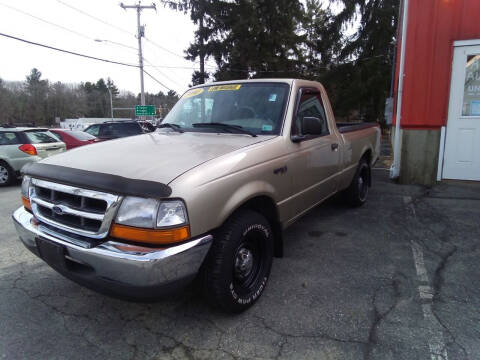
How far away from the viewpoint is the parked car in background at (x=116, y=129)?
11.8 metres

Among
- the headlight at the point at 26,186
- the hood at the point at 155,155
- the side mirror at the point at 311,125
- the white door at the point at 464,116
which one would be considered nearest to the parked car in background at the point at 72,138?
the hood at the point at 155,155

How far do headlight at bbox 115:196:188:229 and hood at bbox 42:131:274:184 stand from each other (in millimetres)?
143

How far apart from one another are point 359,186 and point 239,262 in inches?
134

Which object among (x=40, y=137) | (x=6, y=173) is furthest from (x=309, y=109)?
(x=6, y=173)

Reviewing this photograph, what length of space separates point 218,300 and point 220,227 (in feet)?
1.71

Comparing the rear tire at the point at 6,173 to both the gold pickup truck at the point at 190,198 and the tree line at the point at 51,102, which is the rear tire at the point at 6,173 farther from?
the tree line at the point at 51,102

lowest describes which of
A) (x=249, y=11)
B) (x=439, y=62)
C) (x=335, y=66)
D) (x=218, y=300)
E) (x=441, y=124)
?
(x=218, y=300)

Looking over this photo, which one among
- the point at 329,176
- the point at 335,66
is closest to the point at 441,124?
the point at 329,176

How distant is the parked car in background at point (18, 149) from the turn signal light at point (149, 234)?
753 cm

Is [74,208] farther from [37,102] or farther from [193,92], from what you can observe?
[37,102]

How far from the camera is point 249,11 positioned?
2116cm

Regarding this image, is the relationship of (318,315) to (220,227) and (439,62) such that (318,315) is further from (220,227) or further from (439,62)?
(439,62)

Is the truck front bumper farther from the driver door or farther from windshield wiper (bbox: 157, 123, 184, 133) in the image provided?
windshield wiper (bbox: 157, 123, 184, 133)

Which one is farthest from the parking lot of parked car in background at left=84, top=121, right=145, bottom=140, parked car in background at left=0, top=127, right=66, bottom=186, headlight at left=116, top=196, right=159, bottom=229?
parked car in background at left=84, top=121, right=145, bottom=140
